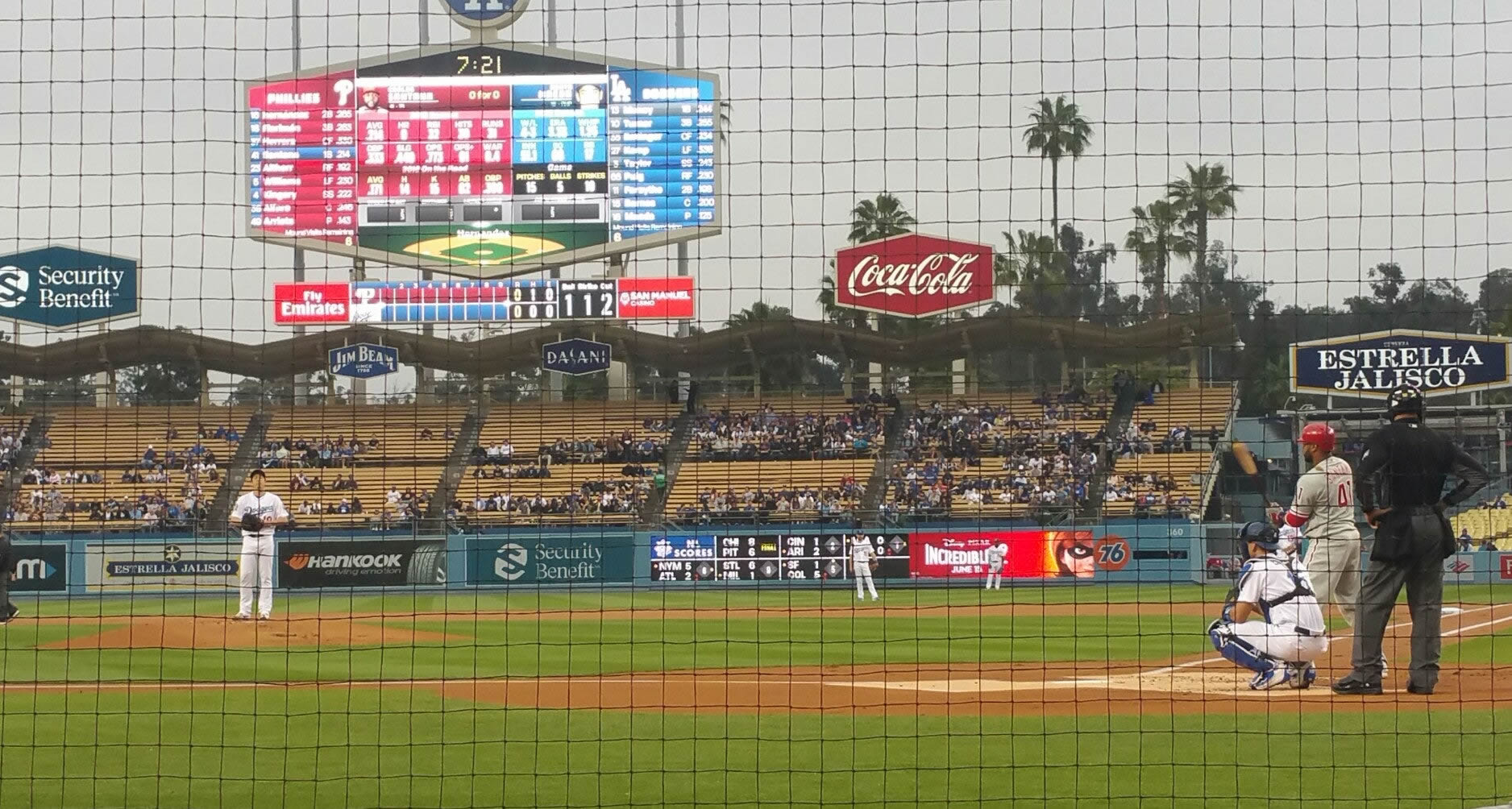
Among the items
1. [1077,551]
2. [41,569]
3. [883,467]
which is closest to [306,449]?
[41,569]

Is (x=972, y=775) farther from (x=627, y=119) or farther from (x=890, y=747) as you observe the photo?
(x=627, y=119)

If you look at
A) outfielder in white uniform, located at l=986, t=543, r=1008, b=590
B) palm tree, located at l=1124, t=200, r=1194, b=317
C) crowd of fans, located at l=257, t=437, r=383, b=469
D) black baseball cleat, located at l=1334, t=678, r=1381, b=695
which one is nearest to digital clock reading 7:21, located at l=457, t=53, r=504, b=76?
crowd of fans, located at l=257, t=437, r=383, b=469

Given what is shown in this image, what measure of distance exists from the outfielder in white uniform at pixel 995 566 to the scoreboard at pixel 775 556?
4.96 ft

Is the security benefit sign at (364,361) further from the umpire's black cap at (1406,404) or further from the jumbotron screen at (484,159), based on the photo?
the umpire's black cap at (1406,404)

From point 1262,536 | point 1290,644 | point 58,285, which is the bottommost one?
point 1290,644

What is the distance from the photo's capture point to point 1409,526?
9.38 meters

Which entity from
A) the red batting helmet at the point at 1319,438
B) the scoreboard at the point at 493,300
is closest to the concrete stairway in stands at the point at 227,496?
the scoreboard at the point at 493,300

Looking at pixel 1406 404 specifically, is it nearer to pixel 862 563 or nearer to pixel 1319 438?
pixel 1319 438

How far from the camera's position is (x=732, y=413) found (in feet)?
92.4

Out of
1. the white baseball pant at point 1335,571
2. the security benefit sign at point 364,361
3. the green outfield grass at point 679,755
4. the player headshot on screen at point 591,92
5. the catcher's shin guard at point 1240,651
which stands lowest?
the green outfield grass at point 679,755

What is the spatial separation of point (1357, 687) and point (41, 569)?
2338cm

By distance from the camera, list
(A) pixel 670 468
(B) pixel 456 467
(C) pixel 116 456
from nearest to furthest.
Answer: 1. (A) pixel 670 468
2. (B) pixel 456 467
3. (C) pixel 116 456

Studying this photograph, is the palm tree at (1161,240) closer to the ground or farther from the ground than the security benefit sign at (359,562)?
farther from the ground

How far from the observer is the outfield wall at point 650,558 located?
91.0 ft
